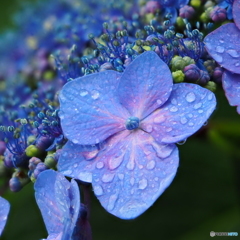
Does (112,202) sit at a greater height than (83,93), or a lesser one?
lesser

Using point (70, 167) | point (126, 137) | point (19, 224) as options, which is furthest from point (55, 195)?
point (19, 224)

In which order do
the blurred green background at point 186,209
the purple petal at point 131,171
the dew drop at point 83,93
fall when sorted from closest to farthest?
the purple petal at point 131,171 < the dew drop at point 83,93 < the blurred green background at point 186,209

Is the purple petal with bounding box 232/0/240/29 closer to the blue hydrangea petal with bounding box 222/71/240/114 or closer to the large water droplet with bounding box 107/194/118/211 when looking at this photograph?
the blue hydrangea petal with bounding box 222/71/240/114

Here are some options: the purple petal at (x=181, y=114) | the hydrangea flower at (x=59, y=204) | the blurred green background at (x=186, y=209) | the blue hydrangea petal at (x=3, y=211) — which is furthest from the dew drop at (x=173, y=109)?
the blurred green background at (x=186, y=209)

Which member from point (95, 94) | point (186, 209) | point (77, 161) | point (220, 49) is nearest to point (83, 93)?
point (95, 94)

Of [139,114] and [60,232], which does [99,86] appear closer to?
[139,114]

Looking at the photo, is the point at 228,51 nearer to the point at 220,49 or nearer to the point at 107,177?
the point at 220,49

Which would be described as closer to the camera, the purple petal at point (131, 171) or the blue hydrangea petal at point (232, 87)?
the purple petal at point (131, 171)

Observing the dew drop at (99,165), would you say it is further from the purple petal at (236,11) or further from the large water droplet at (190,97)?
the purple petal at (236,11)
